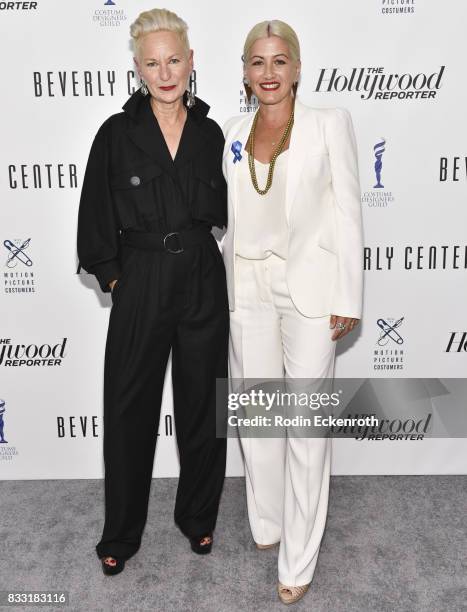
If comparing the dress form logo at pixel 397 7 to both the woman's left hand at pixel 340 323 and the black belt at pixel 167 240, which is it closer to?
the black belt at pixel 167 240

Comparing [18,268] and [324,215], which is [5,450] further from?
[324,215]

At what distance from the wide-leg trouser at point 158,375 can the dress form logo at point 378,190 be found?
3.19 feet

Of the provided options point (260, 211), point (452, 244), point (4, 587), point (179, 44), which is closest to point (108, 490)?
point (4, 587)

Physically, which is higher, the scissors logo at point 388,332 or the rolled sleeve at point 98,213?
the rolled sleeve at point 98,213

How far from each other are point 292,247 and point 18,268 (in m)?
1.55

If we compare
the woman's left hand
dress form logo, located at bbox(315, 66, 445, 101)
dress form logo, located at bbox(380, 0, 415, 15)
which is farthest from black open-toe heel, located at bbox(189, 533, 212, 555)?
dress form logo, located at bbox(380, 0, 415, 15)

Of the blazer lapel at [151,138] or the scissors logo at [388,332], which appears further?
the scissors logo at [388,332]

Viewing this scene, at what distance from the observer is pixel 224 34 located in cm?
302

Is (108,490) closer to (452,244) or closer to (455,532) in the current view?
(455,532)

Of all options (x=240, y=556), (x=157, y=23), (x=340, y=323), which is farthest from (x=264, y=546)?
(x=157, y=23)

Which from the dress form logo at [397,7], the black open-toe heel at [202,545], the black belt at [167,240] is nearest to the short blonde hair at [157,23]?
the black belt at [167,240]

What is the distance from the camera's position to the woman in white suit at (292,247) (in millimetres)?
2297

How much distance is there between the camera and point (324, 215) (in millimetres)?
2357

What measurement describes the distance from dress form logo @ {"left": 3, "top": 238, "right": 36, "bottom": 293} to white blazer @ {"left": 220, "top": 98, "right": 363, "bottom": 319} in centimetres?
135
